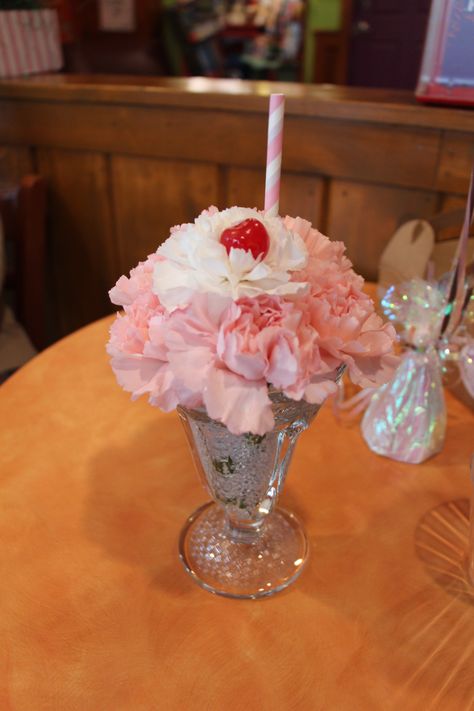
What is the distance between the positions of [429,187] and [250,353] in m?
1.10

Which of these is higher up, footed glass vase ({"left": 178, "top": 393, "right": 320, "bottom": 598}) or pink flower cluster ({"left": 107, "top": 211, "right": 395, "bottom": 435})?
pink flower cluster ({"left": 107, "top": 211, "right": 395, "bottom": 435})

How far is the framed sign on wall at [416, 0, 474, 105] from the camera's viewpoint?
3.85 ft

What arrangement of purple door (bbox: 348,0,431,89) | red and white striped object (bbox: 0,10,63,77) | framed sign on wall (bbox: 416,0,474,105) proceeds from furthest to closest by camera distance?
purple door (bbox: 348,0,431,89)
red and white striped object (bbox: 0,10,63,77)
framed sign on wall (bbox: 416,0,474,105)

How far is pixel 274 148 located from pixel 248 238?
0.12 m

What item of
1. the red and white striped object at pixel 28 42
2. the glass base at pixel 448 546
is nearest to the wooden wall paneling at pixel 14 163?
the red and white striped object at pixel 28 42

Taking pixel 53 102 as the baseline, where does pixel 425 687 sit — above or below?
below

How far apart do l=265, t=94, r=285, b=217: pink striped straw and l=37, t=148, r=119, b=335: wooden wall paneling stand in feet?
4.51

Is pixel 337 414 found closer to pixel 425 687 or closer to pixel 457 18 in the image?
pixel 425 687

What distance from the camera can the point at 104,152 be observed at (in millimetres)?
1826

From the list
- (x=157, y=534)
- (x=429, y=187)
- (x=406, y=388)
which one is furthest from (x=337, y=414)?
(x=429, y=187)

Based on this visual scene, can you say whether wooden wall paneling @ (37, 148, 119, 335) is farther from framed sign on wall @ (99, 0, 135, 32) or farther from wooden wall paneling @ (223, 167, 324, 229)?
framed sign on wall @ (99, 0, 135, 32)

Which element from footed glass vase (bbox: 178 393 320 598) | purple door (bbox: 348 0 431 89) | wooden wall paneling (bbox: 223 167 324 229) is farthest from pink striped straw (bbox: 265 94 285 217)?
purple door (bbox: 348 0 431 89)

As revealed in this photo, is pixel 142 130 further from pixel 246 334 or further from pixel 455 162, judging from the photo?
pixel 246 334

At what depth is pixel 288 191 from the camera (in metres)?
1.63
